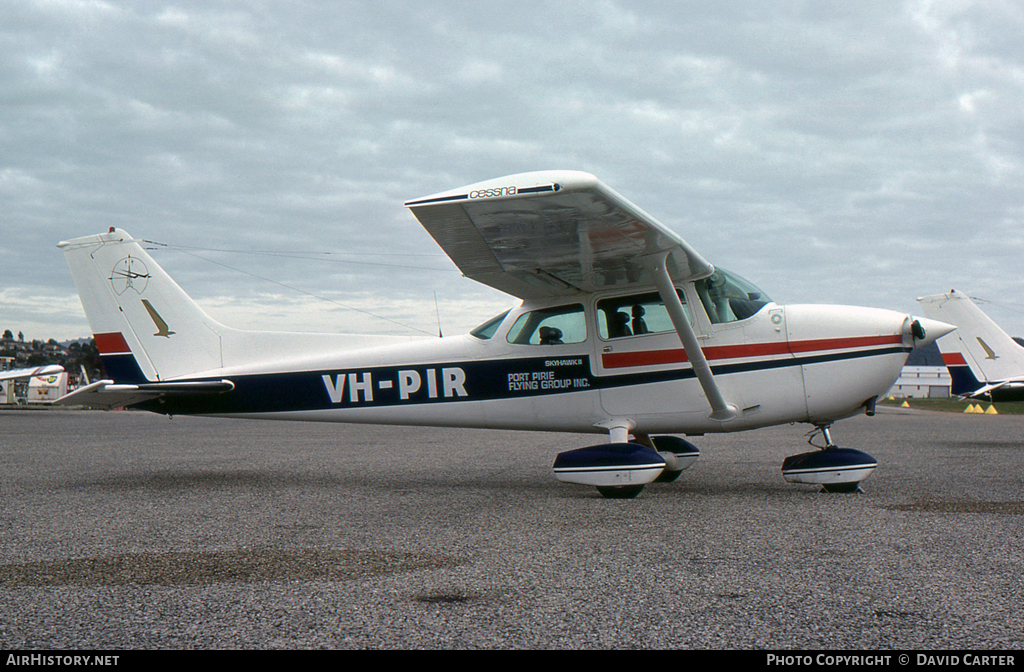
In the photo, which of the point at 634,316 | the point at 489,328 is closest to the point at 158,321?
the point at 489,328

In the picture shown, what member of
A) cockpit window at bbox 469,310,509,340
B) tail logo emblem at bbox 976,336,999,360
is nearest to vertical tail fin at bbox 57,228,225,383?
cockpit window at bbox 469,310,509,340

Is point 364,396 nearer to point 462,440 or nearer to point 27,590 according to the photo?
point 27,590

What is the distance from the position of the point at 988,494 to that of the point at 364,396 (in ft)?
20.6

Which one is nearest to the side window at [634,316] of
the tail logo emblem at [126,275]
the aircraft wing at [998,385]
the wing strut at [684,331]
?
the wing strut at [684,331]

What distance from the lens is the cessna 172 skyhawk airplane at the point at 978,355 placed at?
13961mm

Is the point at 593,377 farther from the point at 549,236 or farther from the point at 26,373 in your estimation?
the point at 26,373

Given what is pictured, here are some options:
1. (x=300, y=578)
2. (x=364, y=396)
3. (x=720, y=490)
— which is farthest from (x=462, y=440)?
(x=300, y=578)

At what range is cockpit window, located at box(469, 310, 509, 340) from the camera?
25.3 feet

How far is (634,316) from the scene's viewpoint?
7199 millimetres

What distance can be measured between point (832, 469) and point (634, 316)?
7.71ft

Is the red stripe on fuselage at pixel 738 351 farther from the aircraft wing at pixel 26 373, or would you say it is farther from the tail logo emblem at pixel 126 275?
the aircraft wing at pixel 26 373

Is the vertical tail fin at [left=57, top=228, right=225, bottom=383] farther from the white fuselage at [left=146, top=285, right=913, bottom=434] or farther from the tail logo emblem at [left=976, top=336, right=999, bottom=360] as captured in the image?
the tail logo emblem at [left=976, top=336, right=999, bottom=360]

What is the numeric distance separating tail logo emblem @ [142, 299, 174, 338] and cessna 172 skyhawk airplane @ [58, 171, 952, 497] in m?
0.03

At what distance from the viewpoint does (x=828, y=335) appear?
667 centimetres
